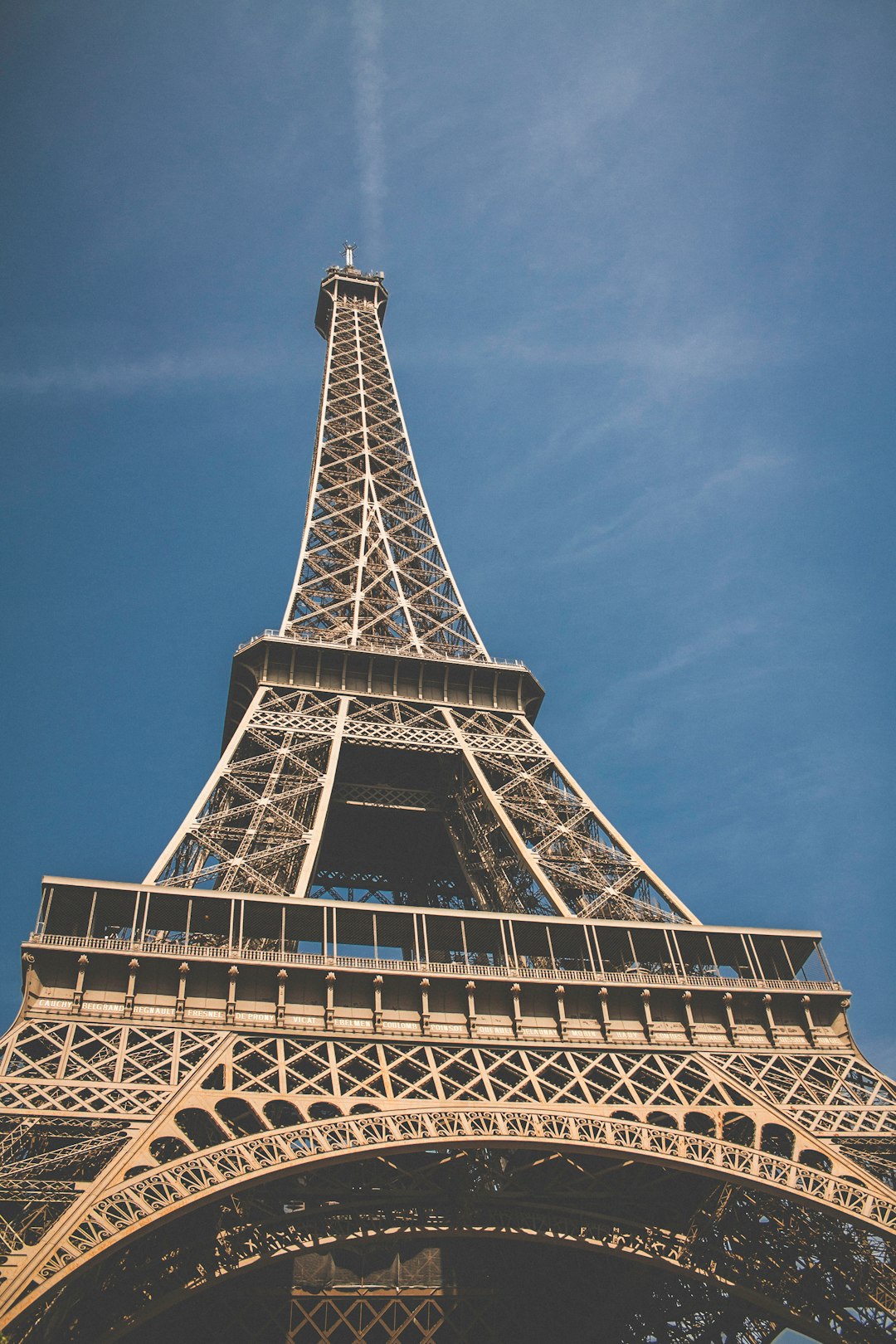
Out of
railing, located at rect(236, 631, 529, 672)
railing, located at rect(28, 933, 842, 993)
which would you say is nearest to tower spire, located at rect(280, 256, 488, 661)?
railing, located at rect(236, 631, 529, 672)

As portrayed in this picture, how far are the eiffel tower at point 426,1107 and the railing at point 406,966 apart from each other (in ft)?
0.30

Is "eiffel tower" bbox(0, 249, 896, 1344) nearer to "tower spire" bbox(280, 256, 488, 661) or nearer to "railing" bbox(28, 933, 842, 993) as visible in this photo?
"railing" bbox(28, 933, 842, 993)

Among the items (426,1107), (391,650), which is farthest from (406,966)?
(391,650)

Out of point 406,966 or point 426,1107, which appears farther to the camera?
point 406,966

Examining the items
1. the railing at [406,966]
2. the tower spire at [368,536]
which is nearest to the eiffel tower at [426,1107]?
the railing at [406,966]

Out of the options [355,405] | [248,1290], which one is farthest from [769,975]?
[355,405]

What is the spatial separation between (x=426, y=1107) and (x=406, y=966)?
430cm

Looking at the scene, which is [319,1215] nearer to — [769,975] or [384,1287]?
[384,1287]

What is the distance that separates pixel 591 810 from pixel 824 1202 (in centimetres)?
1515

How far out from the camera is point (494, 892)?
124ft

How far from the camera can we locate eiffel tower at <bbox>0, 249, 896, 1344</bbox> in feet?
73.5

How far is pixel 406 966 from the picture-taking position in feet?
91.7

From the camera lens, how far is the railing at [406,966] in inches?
1025

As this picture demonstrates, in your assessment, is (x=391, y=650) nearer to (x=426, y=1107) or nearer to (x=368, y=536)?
(x=368, y=536)
